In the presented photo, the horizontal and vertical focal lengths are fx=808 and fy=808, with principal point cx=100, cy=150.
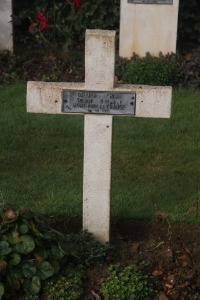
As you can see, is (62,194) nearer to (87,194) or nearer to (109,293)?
(87,194)

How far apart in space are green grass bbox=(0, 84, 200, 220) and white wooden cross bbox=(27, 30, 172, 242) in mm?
600

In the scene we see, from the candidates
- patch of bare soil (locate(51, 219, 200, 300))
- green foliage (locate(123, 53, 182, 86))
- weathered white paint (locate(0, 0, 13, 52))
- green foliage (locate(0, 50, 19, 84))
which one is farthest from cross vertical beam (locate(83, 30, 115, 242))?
weathered white paint (locate(0, 0, 13, 52))

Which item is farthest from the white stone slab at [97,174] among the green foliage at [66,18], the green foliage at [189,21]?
the green foliage at [189,21]

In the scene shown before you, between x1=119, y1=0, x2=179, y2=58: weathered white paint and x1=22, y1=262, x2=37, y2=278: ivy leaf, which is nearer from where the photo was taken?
x1=22, y1=262, x2=37, y2=278: ivy leaf

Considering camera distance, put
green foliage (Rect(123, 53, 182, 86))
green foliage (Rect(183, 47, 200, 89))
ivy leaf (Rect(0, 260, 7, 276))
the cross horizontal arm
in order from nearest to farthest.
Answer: ivy leaf (Rect(0, 260, 7, 276)), the cross horizontal arm, green foliage (Rect(123, 53, 182, 86)), green foliage (Rect(183, 47, 200, 89))

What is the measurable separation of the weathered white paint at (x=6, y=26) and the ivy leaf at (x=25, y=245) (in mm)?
5567

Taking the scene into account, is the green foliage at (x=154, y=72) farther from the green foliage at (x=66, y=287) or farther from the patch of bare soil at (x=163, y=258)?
the green foliage at (x=66, y=287)

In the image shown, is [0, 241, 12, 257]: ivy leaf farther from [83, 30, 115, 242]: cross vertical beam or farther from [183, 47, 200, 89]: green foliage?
[183, 47, 200, 89]: green foliage

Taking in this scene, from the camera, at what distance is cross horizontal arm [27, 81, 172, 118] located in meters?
4.51

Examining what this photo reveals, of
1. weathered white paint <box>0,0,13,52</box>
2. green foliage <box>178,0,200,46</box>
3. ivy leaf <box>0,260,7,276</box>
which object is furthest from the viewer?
green foliage <box>178,0,200,46</box>

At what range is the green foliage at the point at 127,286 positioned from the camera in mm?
4195

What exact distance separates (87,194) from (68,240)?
0.97 ft

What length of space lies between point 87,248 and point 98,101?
2.73 ft

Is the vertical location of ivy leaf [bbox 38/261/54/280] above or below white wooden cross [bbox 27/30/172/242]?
below
